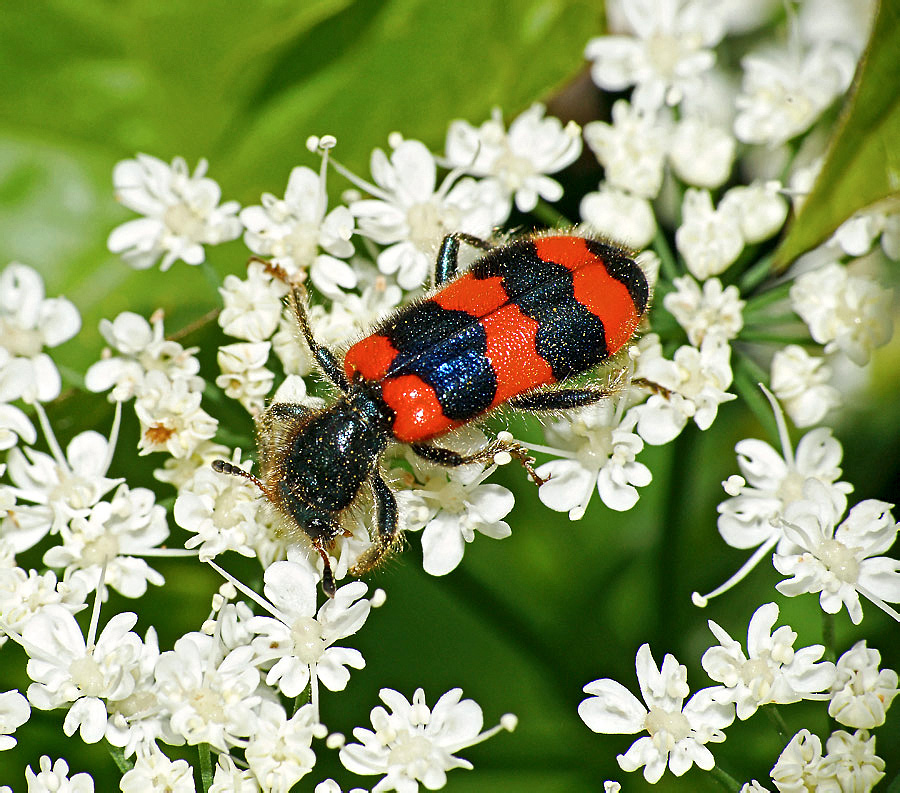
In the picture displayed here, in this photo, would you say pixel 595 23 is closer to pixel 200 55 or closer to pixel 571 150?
pixel 571 150

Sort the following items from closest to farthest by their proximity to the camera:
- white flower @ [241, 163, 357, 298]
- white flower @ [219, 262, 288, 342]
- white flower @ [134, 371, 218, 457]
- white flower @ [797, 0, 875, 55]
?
white flower @ [134, 371, 218, 457], white flower @ [219, 262, 288, 342], white flower @ [241, 163, 357, 298], white flower @ [797, 0, 875, 55]

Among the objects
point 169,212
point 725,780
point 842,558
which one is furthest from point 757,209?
point 169,212

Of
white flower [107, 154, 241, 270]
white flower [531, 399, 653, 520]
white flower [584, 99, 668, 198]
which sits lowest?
white flower [531, 399, 653, 520]

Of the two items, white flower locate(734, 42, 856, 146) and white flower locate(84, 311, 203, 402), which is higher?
white flower locate(84, 311, 203, 402)

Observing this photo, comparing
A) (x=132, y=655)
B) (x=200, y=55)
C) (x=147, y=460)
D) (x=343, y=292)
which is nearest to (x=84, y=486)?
(x=147, y=460)


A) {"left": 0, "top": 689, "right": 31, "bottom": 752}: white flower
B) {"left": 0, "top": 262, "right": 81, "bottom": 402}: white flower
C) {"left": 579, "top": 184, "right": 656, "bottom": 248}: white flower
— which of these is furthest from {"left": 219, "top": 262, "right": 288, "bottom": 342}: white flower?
{"left": 0, "top": 689, "right": 31, "bottom": 752}: white flower

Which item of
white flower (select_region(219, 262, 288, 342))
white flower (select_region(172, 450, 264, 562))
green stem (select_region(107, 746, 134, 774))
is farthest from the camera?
white flower (select_region(219, 262, 288, 342))

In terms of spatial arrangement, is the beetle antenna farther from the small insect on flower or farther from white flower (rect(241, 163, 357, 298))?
white flower (rect(241, 163, 357, 298))

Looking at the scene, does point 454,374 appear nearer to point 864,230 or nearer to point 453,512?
point 453,512
